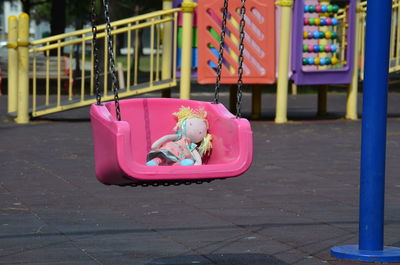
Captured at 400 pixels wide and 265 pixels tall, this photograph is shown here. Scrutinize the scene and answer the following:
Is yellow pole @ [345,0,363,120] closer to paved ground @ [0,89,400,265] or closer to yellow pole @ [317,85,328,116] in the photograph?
yellow pole @ [317,85,328,116]

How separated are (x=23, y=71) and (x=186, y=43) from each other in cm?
240

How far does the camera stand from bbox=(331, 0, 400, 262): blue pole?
586 cm

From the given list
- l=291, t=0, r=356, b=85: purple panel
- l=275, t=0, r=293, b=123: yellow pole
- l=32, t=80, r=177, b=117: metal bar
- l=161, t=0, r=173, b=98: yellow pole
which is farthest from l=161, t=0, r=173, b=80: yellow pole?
l=291, t=0, r=356, b=85: purple panel

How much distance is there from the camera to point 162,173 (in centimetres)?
500

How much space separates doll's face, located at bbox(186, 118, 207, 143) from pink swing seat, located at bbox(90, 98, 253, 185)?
55 millimetres

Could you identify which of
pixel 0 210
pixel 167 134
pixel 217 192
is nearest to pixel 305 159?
pixel 217 192

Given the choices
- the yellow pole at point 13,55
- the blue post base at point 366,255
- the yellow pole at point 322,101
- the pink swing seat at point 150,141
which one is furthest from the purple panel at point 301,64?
the blue post base at point 366,255

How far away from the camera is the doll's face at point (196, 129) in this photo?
19.4 feet

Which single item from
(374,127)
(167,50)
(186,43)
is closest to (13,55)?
(167,50)

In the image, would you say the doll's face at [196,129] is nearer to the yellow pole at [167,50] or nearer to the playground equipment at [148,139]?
the playground equipment at [148,139]

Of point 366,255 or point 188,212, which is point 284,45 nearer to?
point 188,212

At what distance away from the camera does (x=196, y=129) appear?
5.94 meters

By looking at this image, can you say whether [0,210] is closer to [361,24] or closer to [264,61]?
[264,61]

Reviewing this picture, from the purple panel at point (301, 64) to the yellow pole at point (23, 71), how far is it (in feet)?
12.7
